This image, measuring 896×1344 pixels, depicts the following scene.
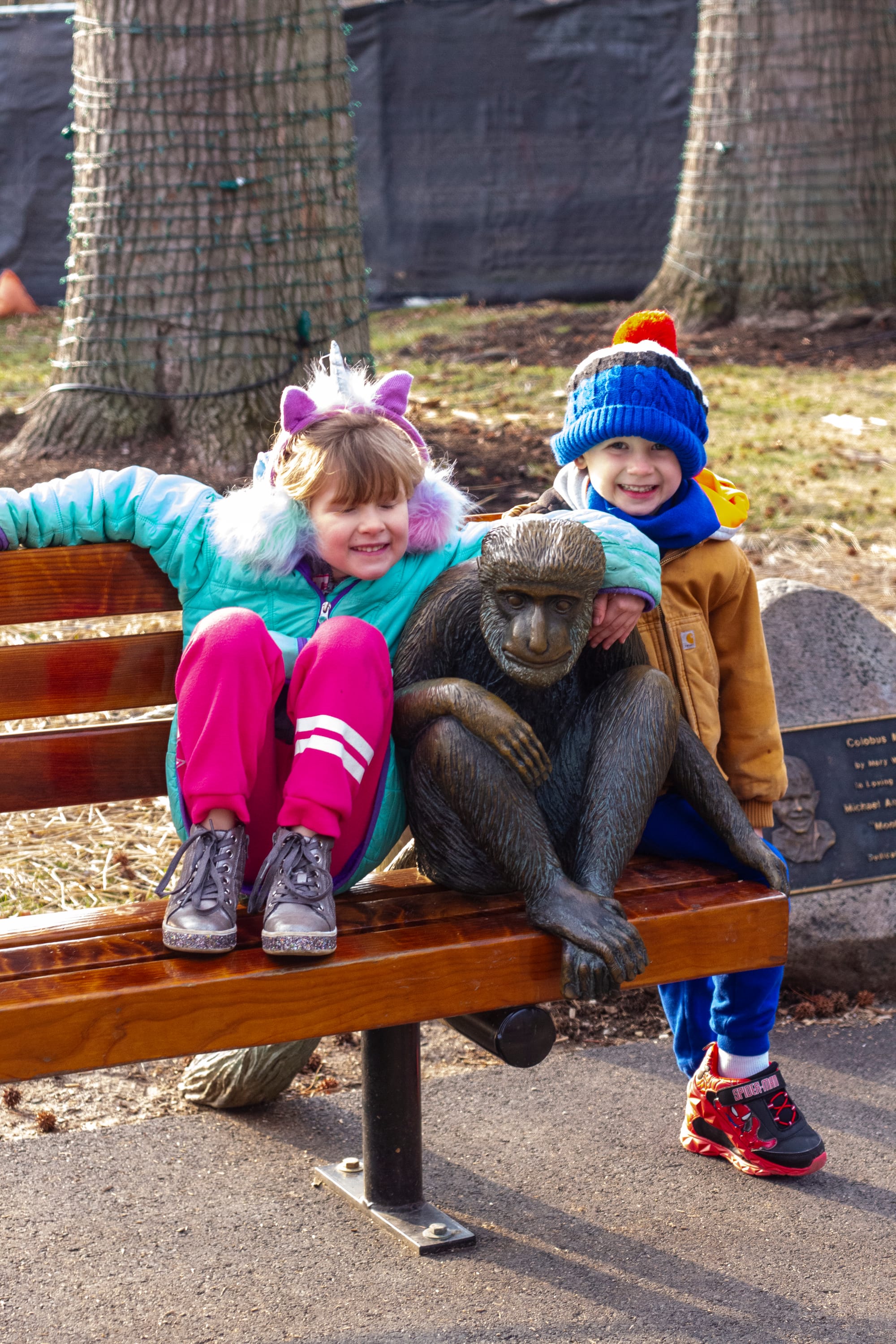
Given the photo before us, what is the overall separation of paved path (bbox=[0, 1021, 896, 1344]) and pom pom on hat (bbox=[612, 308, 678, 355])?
5.45 ft

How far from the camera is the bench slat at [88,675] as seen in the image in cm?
277

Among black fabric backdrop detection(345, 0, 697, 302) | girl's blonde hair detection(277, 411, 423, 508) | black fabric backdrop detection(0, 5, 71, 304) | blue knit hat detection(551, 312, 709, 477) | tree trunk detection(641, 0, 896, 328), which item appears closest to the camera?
girl's blonde hair detection(277, 411, 423, 508)

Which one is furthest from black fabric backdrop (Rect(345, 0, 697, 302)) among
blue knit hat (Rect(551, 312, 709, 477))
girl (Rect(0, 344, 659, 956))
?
girl (Rect(0, 344, 659, 956))

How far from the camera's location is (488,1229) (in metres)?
2.74

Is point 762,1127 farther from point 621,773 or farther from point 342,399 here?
point 342,399

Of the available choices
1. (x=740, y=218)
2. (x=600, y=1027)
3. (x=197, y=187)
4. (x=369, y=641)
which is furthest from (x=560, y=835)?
(x=740, y=218)

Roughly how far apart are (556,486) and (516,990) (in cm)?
114

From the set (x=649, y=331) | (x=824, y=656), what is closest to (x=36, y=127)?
(x=824, y=656)

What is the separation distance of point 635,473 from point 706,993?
1.12 m

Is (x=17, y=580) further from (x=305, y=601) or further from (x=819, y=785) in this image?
(x=819, y=785)

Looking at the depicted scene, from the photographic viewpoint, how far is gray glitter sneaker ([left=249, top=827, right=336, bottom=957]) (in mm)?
2180

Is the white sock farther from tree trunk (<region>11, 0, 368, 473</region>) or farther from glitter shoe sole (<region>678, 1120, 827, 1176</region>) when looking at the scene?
tree trunk (<region>11, 0, 368, 473</region>)

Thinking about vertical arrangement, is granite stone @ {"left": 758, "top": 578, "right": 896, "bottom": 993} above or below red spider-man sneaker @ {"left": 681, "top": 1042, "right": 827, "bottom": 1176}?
above

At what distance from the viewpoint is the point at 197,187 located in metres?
5.37
